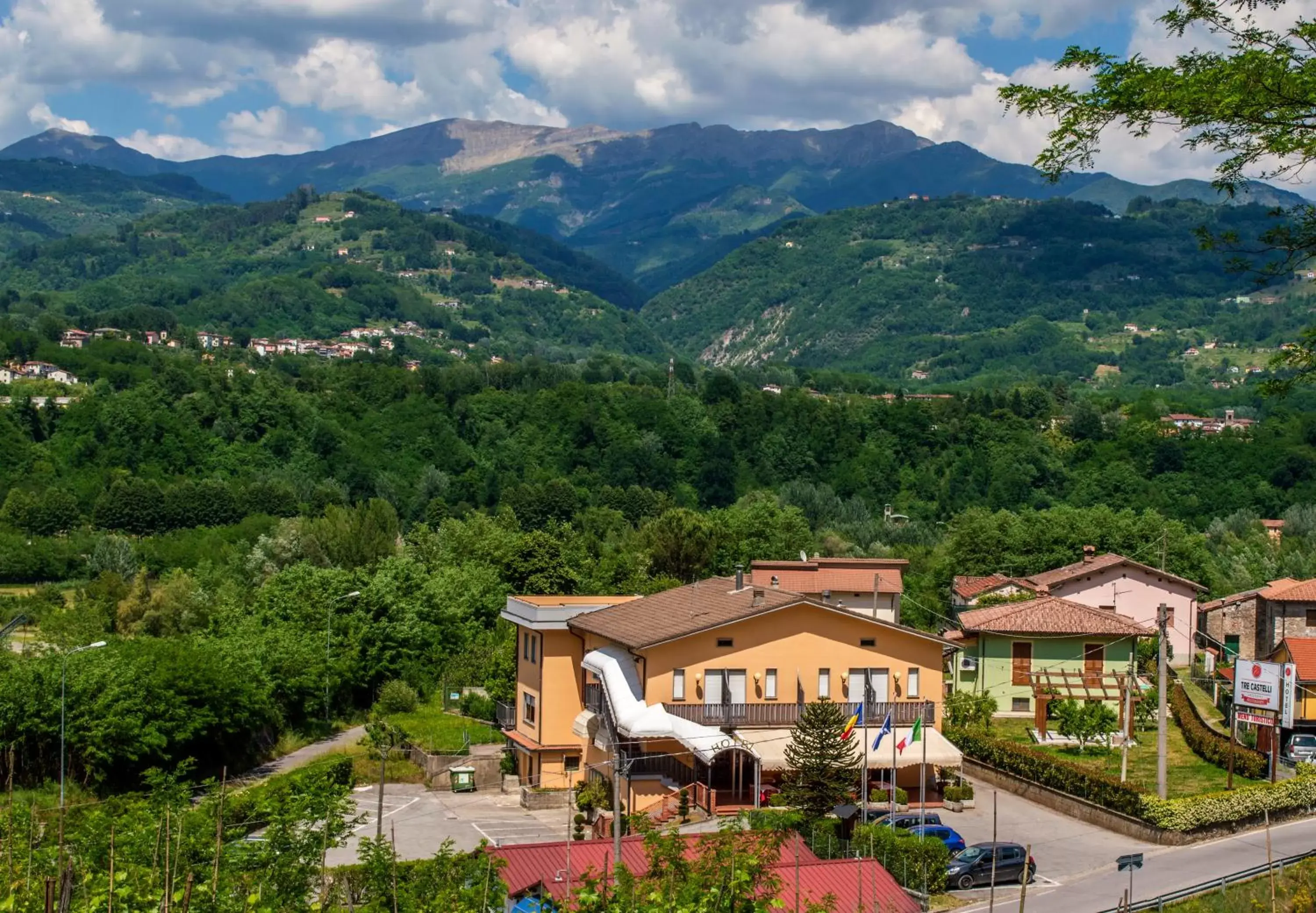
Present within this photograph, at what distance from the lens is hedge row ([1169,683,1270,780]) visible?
3394 centimetres

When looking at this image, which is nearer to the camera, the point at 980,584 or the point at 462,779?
the point at 462,779

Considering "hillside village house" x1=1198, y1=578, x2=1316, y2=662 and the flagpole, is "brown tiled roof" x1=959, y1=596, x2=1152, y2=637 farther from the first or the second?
the flagpole

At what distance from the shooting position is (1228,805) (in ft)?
98.1

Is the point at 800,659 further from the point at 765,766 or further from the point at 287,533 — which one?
the point at 287,533

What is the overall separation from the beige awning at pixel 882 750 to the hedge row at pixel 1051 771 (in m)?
1.51

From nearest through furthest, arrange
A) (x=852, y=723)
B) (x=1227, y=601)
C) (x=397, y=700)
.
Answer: (x=852, y=723) < (x=397, y=700) < (x=1227, y=601)

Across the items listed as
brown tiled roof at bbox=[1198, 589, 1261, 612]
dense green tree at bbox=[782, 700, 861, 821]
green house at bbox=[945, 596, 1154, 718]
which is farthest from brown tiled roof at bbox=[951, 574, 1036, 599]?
dense green tree at bbox=[782, 700, 861, 821]

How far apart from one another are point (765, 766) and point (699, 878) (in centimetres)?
1548

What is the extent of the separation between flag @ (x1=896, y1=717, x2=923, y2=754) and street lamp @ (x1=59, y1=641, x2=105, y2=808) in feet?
51.5

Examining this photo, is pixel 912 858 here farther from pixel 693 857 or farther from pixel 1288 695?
pixel 1288 695

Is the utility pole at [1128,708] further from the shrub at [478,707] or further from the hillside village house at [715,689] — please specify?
the shrub at [478,707]

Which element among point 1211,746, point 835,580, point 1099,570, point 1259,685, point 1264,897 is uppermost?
point 1099,570

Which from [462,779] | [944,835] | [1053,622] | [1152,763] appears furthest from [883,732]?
[1053,622]

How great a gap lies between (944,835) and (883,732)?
133 inches
